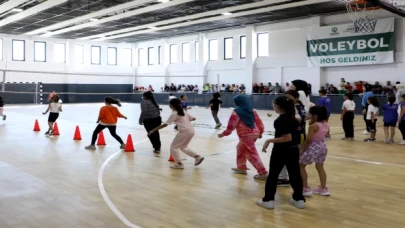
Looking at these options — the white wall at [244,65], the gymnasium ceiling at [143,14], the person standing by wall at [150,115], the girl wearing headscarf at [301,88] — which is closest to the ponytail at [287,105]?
the girl wearing headscarf at [301,88]

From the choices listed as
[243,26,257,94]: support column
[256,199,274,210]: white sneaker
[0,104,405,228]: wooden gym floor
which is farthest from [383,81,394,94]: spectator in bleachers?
[256,199,274,210]: white sneaker

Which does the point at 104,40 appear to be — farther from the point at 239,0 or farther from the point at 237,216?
the point at 237,216

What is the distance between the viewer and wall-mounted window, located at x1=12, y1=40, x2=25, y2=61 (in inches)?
1464

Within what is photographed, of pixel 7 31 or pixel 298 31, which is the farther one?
pixel 7 31

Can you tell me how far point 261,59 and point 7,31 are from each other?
2155 centimetres

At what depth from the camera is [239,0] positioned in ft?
78.1

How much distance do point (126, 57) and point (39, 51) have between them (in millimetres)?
9076

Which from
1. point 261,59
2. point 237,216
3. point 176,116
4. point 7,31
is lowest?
point 237,216

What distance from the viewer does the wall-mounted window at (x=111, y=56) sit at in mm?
43034

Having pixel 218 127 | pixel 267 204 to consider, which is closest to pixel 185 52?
pixel 218 127

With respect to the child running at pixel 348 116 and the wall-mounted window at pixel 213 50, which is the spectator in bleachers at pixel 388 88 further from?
the wall-mounted window at pixel 213 50

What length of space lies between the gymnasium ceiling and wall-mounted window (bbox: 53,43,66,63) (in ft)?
6.68

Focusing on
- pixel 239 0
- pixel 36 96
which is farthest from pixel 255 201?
pixel 36 96

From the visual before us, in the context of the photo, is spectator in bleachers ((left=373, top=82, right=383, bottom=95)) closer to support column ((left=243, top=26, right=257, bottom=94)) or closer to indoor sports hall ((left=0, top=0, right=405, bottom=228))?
indoor sports hall ((left=0, top=0, right=405, bottom=228))
